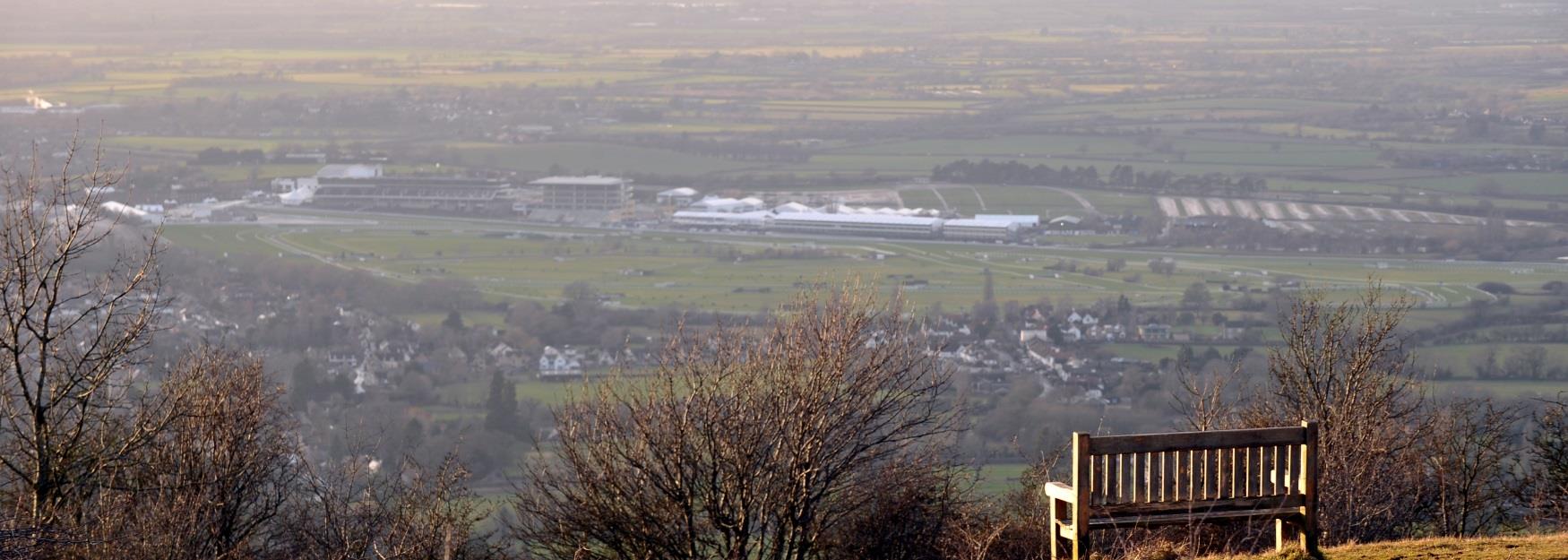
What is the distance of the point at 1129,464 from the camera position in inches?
293

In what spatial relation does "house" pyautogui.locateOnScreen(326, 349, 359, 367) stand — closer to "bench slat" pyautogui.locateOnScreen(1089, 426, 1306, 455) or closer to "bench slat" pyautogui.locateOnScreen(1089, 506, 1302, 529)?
"bench slat" pyautogui.locateOnScreen(1089, 506, 1302, 529)

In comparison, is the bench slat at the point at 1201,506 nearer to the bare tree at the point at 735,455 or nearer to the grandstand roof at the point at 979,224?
the bare tree at the point at 735,455

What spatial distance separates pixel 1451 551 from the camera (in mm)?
7641

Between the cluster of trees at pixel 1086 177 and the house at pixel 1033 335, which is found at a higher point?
the cluster of trees at pixel 1086 177

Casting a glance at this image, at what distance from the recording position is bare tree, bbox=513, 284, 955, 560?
31.7 ft

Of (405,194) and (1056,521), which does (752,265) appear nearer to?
(405,194)

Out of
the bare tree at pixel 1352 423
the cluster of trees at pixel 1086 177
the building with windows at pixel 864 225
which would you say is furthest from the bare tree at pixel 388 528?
the cluster of trees at pixel 1086 177

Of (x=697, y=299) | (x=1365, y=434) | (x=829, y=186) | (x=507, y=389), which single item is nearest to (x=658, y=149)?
(x=829, y=186)

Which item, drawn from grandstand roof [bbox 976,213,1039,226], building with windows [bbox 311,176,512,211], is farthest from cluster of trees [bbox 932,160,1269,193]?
building with windows [bbox 311,176,512,211]

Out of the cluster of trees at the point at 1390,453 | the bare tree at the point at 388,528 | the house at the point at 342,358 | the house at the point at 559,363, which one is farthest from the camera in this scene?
the house at the point at 342,358

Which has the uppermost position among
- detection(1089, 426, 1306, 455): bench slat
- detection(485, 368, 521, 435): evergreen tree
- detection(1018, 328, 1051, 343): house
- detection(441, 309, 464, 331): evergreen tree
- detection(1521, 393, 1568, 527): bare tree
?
detection(1089, 426, 1306, 455): bench slat

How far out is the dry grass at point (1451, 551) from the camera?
7.47 meters

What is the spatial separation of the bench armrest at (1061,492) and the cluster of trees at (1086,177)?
151ft

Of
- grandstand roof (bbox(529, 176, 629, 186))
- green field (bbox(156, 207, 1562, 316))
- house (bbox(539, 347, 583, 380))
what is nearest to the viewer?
house (bbox(539, 347, 583, 380))
